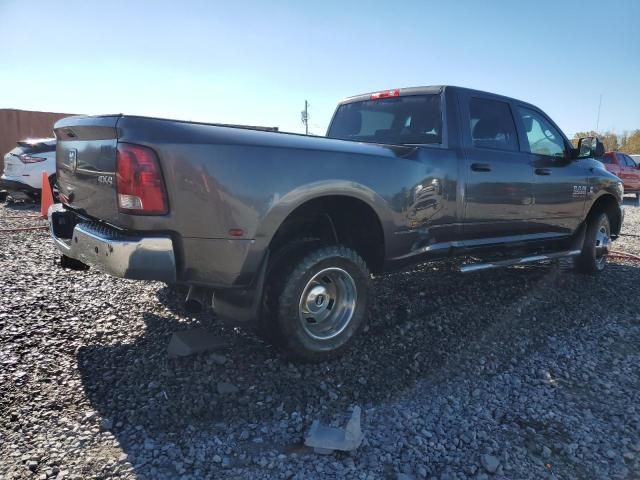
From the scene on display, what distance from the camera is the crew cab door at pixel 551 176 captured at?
4.70 meters

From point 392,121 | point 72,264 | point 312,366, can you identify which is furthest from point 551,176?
point 72,264

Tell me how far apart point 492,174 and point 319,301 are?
6.40 feet

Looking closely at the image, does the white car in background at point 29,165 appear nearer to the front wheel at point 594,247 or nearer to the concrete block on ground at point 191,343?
the concrete block on ground at point 191,343

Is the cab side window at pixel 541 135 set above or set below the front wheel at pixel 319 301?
above

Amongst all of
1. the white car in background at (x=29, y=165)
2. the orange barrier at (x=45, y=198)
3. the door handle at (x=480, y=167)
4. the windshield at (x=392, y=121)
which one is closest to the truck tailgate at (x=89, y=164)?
the windshield at (x=392, y=121)

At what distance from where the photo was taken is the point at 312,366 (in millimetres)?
3125

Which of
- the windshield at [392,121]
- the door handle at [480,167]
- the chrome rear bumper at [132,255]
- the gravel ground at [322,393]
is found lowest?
the gravel ground at [322,393]

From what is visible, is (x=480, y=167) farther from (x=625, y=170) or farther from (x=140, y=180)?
(x=625, y=170)

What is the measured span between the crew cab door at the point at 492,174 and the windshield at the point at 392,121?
266 mm

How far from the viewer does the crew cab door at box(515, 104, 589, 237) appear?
15.4 feet

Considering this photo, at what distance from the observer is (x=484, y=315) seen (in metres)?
4.18

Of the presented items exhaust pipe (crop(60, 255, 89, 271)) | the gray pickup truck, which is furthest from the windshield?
exhaust pipe (crop(60, 255, 89, 271))

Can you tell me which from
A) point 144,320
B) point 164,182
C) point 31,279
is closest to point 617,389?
point 164,182

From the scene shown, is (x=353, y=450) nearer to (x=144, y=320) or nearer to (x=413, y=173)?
(x=413, y=173)
